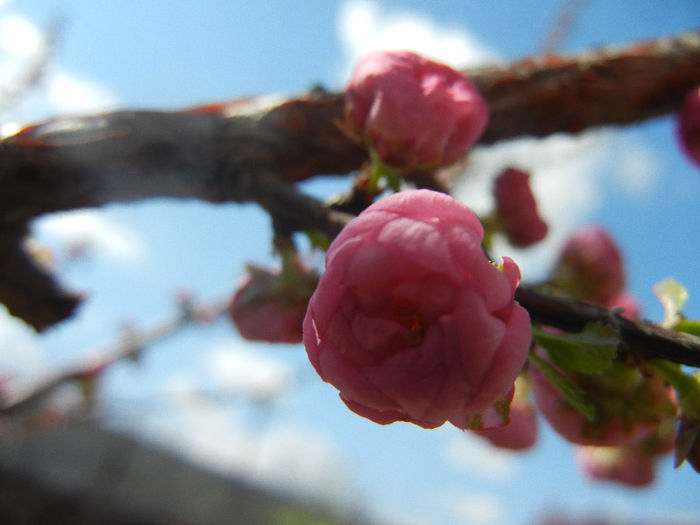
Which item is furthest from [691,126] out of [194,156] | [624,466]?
[194,156]

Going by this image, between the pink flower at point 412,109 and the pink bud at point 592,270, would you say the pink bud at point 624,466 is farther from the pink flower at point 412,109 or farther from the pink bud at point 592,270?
the pink flower at point 412,109

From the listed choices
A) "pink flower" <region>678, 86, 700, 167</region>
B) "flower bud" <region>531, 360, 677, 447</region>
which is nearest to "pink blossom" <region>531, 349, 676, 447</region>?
"flower bud" <region>531, 360, 677, 447</region>

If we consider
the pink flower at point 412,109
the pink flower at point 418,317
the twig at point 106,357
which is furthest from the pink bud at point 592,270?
the twig at point 106,357

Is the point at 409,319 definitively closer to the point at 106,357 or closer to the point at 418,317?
the point at 418,317

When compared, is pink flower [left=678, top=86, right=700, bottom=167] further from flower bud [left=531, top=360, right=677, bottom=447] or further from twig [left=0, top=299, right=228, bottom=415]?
twig [left=0, top=299, right=228, bottom=415]

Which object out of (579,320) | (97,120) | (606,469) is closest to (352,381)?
(579,320)

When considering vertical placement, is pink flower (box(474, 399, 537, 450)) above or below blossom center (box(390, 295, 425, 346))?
below

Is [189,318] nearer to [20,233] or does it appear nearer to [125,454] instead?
[20,233]
